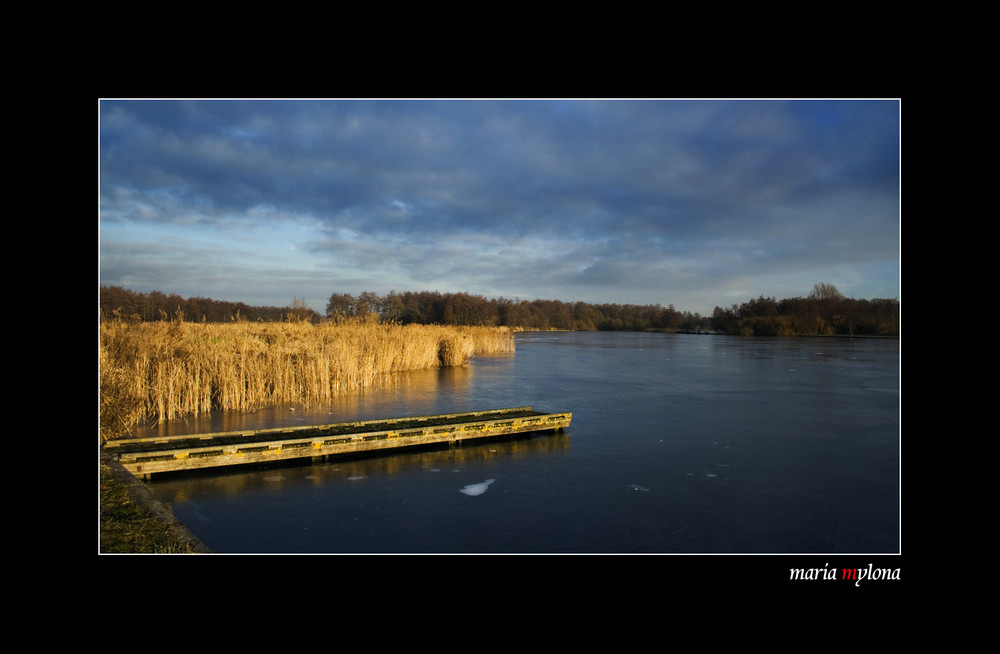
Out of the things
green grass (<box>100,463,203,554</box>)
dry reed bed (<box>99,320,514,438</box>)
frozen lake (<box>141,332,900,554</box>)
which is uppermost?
dry reed bed (<box>99,320,514,438</box>)

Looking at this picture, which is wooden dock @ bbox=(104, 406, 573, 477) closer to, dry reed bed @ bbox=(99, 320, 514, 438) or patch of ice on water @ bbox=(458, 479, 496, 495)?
dry reed bed @ bbox=(99, 320, 514, 438)

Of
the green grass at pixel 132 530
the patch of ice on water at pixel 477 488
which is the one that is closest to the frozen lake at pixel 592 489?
the patch of ice on water at pixel 477 488

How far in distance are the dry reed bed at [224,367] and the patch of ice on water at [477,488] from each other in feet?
14.6

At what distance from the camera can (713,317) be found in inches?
2365

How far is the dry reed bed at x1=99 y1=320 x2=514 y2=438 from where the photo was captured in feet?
30.0

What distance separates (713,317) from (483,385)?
49.9 metres

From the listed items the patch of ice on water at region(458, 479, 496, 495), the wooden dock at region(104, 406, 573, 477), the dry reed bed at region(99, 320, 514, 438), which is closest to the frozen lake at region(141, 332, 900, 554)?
the patch of ice on water at region(458, 479, 496, 495)

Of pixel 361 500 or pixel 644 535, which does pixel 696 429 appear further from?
pixel 361 500

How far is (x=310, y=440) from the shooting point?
24.2ft

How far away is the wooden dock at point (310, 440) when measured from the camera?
6.65 m

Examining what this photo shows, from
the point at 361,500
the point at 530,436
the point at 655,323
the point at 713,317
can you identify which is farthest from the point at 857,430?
the point at 655,323

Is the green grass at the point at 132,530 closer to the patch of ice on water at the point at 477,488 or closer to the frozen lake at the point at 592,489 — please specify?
the frozen lake at the point at 592,489

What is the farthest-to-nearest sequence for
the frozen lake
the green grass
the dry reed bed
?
the dry reed bed → the frozen lake → the green grass

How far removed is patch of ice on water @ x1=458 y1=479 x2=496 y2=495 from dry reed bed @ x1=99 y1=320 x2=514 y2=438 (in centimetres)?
445
